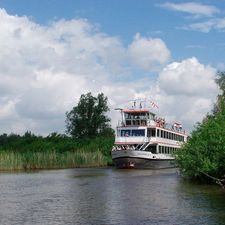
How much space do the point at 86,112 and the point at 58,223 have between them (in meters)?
89.0

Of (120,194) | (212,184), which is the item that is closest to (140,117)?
(212,184)

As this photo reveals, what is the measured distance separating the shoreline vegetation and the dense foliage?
26049 mm

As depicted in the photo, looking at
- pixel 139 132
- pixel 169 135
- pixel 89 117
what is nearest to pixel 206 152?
pixel 139 132

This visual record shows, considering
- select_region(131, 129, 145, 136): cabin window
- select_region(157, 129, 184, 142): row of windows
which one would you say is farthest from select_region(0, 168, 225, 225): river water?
select_region(157, 129, 184, 142): row of windows

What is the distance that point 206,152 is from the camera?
1297 inches

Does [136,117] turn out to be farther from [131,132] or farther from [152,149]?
[152,149]

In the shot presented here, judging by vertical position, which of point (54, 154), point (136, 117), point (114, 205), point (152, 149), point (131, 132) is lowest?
point (114, 205)

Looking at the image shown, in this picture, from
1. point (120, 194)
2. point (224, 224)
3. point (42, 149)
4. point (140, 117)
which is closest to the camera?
point (224, 224)

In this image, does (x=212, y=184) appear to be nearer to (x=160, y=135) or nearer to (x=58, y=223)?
(x=58, y=223)

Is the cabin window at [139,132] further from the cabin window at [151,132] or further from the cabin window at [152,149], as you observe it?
the cabin window at [152,149]

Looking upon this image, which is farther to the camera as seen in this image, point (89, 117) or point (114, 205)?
point (89, 117)

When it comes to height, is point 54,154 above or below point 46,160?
above

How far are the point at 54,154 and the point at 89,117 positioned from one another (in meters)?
44.6

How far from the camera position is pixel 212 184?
3338cm
